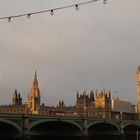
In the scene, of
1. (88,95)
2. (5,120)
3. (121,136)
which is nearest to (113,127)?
(121,136)

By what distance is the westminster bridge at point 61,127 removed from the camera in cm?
7531

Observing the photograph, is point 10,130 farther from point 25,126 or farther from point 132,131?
point 132,131

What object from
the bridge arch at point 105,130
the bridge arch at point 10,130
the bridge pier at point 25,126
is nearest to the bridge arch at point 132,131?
the bridge arch at point 105,130

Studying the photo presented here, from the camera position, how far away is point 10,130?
80188 millimetres

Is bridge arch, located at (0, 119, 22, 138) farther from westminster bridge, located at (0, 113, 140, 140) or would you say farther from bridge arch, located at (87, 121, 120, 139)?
bridge arch, located at (87, 121, 120, 139)

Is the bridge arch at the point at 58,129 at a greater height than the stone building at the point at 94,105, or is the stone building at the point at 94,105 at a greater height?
the stone building at the point at 94,105

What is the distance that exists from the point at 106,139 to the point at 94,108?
229 feet

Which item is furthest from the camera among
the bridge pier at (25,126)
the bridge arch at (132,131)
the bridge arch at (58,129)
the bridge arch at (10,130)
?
the bridge arch at (132,131)

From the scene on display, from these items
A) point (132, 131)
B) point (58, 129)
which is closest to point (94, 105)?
point (132, 131)

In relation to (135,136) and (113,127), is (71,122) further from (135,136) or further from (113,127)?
(135,136)

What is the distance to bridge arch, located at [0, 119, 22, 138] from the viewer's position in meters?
74.2

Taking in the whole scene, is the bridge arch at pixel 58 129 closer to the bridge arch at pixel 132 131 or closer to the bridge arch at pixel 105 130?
the bridge arch at pixel 105 130

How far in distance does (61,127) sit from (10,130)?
2006 centimetres

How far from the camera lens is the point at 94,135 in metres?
112
